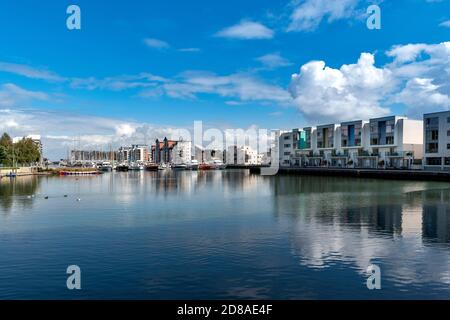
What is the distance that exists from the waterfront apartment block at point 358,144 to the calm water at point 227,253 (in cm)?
7913

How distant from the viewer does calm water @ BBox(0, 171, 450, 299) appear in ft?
58.0

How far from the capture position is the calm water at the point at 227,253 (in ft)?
58.0

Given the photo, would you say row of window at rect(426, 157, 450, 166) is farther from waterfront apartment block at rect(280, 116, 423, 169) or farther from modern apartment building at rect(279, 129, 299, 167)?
modern apartment building at rect(279, 129, 299, 167)

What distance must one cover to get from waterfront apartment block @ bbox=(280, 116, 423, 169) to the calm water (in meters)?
79.1

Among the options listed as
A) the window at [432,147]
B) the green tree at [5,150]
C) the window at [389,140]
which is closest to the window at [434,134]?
the window at [432,147]

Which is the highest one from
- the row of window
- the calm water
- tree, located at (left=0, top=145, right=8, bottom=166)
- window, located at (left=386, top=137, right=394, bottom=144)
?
window, located at (left=386, top=137, right=394, bottom=144)

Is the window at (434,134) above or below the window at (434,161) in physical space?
above

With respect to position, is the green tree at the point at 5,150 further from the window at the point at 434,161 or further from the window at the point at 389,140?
the window at the point at 434,161

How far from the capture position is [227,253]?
Answer: 23859 millimetres

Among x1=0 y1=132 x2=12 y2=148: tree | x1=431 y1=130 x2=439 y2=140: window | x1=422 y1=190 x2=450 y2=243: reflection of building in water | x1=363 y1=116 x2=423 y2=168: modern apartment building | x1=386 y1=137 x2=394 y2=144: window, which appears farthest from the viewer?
x1=0 y1=132 x2=12 y2=148: tree

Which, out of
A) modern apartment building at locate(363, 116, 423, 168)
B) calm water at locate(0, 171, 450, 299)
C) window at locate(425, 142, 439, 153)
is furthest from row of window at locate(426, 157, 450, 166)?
calm water at locate(0, 171, 450, 299)

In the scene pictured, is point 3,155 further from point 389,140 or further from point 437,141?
point 437,141
